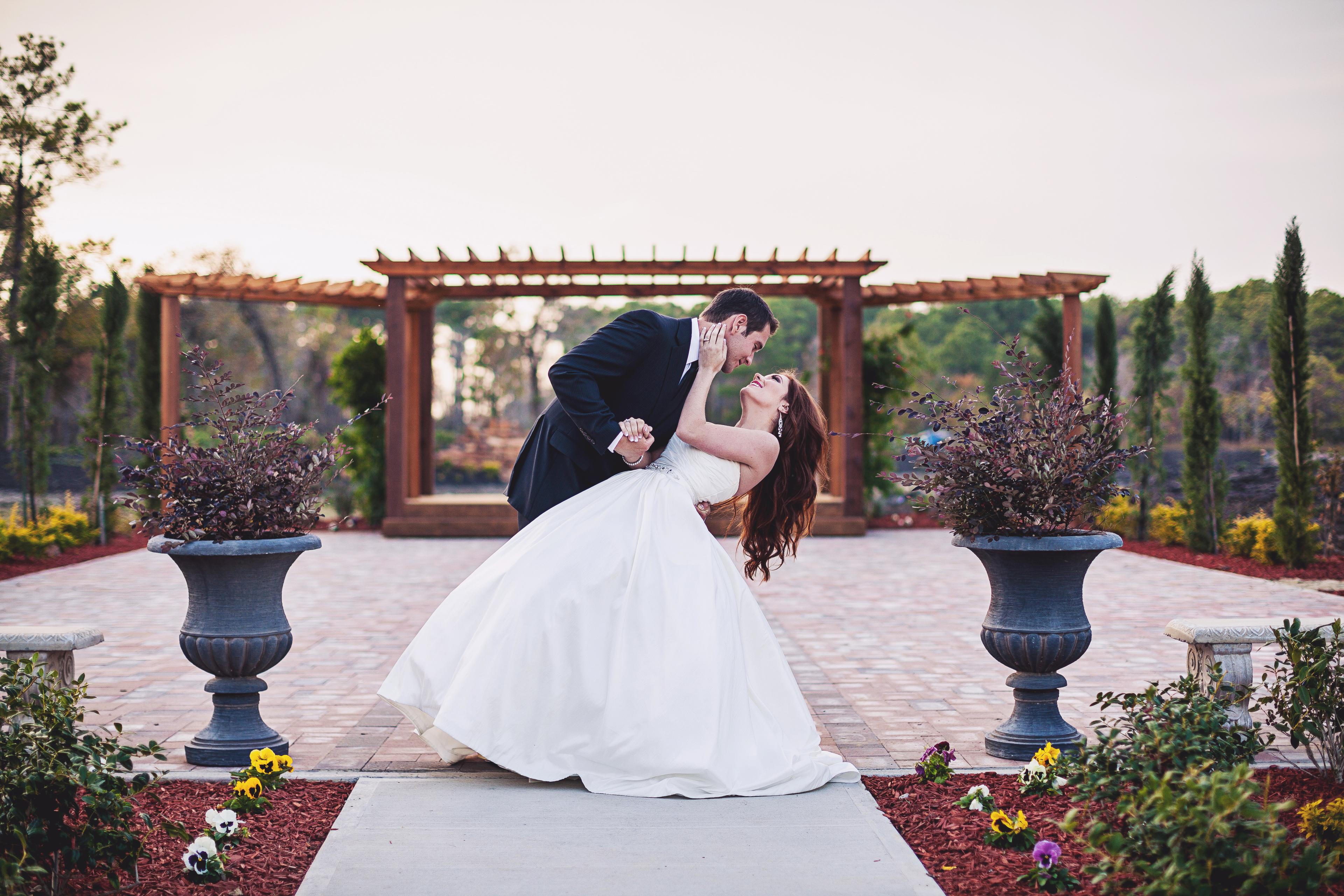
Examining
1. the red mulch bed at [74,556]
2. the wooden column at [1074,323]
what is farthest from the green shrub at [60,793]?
the wooden column at [1074,323]

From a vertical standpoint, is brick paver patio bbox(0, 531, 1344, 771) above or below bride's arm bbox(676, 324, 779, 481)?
below

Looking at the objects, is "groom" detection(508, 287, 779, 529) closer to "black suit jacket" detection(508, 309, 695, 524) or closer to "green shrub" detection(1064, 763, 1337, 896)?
"black suit jacket" detection(508, 309, 695, 524)

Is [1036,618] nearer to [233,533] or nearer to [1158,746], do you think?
[1158,746]

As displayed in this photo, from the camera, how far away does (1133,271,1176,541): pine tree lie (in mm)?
13875

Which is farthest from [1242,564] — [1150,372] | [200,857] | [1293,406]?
[200,857]

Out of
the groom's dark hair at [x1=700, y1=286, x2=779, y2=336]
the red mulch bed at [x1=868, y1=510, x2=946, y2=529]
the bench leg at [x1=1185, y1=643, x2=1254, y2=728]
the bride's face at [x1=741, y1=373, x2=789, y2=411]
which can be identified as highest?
the groom's dark hair at [x1=700, y1=286, x2=779, y2=336]

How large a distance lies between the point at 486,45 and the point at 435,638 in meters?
9.91

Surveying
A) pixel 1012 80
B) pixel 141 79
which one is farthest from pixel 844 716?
pixel 141 79

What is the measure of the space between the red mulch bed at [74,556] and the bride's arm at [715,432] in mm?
8432

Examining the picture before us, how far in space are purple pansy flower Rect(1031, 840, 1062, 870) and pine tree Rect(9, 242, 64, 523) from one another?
42.0 ft

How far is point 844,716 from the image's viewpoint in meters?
4.71

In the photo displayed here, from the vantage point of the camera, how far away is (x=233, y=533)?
3848 millimetres

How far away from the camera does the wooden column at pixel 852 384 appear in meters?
14.2

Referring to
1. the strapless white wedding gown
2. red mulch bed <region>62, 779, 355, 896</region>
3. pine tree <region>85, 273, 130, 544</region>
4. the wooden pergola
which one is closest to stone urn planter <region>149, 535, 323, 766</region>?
red mulch bed <region>62, 779, 355, 896</region>
